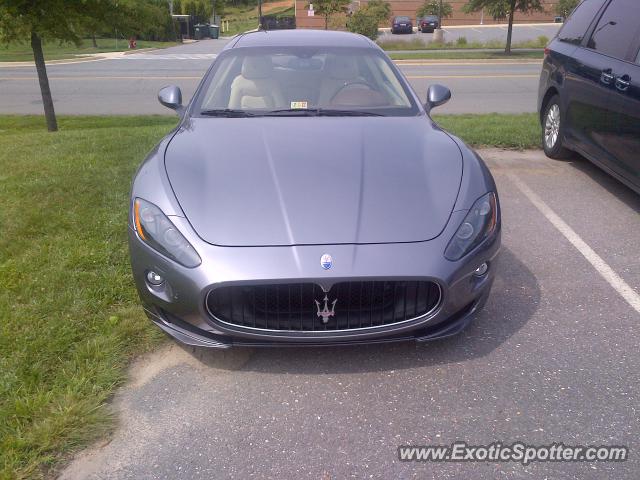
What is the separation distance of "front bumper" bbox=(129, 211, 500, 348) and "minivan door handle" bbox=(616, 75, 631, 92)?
279 cm

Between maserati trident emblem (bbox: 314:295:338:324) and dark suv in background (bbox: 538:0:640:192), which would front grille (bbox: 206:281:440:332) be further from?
dark suv in background (bbox: 538:0:640:192)

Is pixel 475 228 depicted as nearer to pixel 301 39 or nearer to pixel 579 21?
pixel 301 39

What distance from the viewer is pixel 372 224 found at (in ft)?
9.28

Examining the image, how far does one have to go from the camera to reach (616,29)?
17.8 ft

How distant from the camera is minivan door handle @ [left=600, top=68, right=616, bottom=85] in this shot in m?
5.14

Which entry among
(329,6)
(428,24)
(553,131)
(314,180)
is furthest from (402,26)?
(314,180)

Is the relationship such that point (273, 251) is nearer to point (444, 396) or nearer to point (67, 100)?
point (444, 396)

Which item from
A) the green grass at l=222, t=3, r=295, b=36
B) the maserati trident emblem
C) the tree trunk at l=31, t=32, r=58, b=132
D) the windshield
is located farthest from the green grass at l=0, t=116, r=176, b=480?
the green grass at l=222, t=3, r=295, b=36

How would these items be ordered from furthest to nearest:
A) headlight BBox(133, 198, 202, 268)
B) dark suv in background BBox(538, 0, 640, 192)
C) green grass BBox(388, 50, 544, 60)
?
green grass BBox(388, 50, 544, 60), dark suv in background BBox(538, 0, 640, 192), headlight BBox(133, 198, 202, 268)

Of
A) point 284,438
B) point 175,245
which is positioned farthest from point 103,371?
point 284,438

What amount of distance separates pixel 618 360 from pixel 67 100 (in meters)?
14.5

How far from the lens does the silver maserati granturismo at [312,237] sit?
269cm

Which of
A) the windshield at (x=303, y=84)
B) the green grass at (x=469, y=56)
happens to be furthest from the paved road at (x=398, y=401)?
the green grass at (x=469, y=56)

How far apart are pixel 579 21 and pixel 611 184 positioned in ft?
5.83
